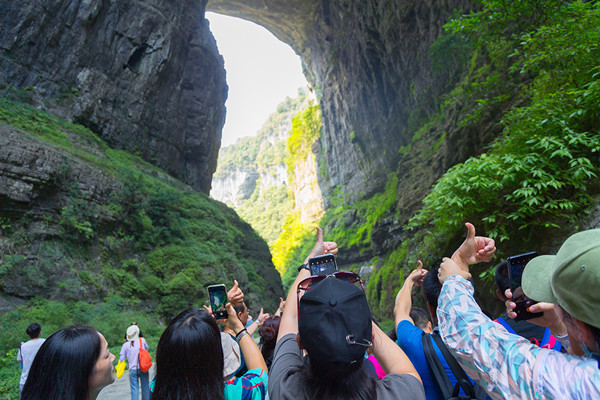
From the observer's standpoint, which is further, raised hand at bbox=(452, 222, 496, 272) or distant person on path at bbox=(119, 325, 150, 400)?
distant person on path at bbox=(119, 325, 150, 400)

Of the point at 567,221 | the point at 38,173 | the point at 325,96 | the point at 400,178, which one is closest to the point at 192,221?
the point at 38,173

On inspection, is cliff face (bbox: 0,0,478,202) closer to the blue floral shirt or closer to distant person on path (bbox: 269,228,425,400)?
the blue floral shirt

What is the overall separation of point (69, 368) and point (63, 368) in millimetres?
A: 23

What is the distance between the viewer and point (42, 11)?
16.1m

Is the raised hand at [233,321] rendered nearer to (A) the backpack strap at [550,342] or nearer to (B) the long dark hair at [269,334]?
(B) the long dark hair at [269,334]

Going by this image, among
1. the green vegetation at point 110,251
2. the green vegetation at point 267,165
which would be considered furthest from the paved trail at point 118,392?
the green vegetation at point 267,165

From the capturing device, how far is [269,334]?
268 centimetres

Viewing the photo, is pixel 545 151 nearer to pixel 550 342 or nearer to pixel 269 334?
pixel 550 342

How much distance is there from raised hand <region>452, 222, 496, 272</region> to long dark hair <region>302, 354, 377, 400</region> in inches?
26.8

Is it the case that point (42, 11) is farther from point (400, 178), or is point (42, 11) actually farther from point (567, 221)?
point (567, 221)

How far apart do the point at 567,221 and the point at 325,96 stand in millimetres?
29015

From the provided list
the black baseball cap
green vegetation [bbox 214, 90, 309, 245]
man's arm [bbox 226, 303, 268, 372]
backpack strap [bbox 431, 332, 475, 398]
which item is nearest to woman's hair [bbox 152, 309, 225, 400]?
man's arm [bbox 226, 303, 268, 372]

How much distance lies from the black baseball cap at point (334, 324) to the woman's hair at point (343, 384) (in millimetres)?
46

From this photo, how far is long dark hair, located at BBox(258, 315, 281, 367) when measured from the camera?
8.77 feet
